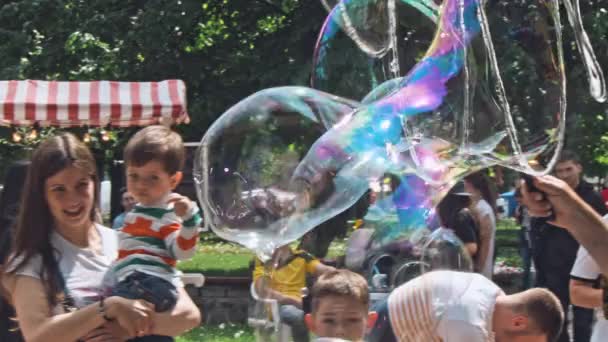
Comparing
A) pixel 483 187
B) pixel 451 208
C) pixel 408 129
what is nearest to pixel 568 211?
pixel 408 129

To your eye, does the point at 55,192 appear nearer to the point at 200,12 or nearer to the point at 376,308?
the point at 376,308

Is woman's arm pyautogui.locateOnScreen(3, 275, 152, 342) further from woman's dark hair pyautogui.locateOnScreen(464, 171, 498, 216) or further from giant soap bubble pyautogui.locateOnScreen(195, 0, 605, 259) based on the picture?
woman's dark hair pyautogui.locateOnScreen(464, 171, 498, 216)

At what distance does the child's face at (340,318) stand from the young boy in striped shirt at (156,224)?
402mm

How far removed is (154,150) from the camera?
289cm

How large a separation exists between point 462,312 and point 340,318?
1.25ft

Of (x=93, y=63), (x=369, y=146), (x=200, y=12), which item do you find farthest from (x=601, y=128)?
(x=369, y=146)

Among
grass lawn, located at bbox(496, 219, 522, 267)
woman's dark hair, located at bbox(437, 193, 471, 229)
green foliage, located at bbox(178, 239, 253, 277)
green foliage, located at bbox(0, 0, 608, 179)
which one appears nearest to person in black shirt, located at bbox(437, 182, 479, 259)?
woman's dark hair, located at bbox(437, 193, 471, 229)

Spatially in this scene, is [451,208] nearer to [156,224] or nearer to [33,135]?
[156,224]

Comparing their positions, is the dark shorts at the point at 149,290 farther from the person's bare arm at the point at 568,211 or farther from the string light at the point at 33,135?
the string light at the point at 33,135

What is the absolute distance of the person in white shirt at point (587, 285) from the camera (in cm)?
378

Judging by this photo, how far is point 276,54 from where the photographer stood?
11.3 m

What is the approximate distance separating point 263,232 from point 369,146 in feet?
1.41

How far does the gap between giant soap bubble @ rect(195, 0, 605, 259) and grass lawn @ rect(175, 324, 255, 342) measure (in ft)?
15.4

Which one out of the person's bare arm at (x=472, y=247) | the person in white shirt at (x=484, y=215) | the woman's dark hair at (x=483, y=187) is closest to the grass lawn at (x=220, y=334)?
the person in white shirt at (x=484, y=215)
